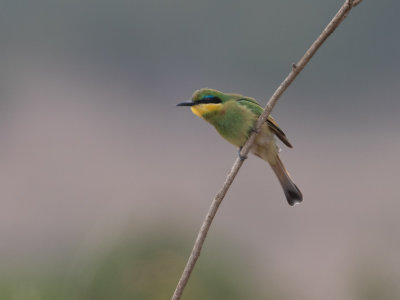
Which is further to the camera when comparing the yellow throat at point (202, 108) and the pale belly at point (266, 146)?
the pale belly at point (266, 146)

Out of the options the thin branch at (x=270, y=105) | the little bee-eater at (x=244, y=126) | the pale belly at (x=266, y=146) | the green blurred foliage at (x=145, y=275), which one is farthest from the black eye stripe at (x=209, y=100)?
the green blurred foliage at (x=145, y=275)

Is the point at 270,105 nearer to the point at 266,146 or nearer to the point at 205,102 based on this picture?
the point at 205,102

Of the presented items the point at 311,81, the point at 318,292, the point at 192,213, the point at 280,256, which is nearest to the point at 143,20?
the point at 311,81

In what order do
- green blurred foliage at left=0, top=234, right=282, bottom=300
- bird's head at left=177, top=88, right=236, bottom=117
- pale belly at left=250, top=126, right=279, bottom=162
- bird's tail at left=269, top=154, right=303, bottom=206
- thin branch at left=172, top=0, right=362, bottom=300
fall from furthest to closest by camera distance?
green blurred foliage at left=0, top=234, right=282, bottom=300 → pale belly at left=250, top=126, right=279, bottom=162 → bird's tail at left=269, top=154, right=303, bottom=206 → bird's head at left=177, top=88, right=236, bottom=117 → thin branch at left=172, top=0, right=362, bottom=300

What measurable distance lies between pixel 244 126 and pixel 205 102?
192mm

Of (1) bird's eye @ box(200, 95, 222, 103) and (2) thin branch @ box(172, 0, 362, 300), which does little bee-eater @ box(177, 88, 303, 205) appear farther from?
(2) thin branch @ box(172, 0, 362, 300)

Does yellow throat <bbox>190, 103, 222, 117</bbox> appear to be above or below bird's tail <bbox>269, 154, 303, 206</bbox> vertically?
above

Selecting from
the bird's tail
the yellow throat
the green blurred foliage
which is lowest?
the green blurred foliage

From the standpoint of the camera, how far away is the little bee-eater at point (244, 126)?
149cm

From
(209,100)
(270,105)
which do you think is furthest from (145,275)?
(270,105)

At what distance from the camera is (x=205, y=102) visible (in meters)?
1.41

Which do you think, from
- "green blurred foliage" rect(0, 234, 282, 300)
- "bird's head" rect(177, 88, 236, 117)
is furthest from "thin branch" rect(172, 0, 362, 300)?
"green blurred foliage" rect(0, 234, 282, 300)

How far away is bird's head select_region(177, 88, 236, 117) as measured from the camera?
1.33 meters

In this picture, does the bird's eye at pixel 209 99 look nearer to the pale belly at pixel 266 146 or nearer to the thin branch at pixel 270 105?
the pale belly at pixel 266 146
